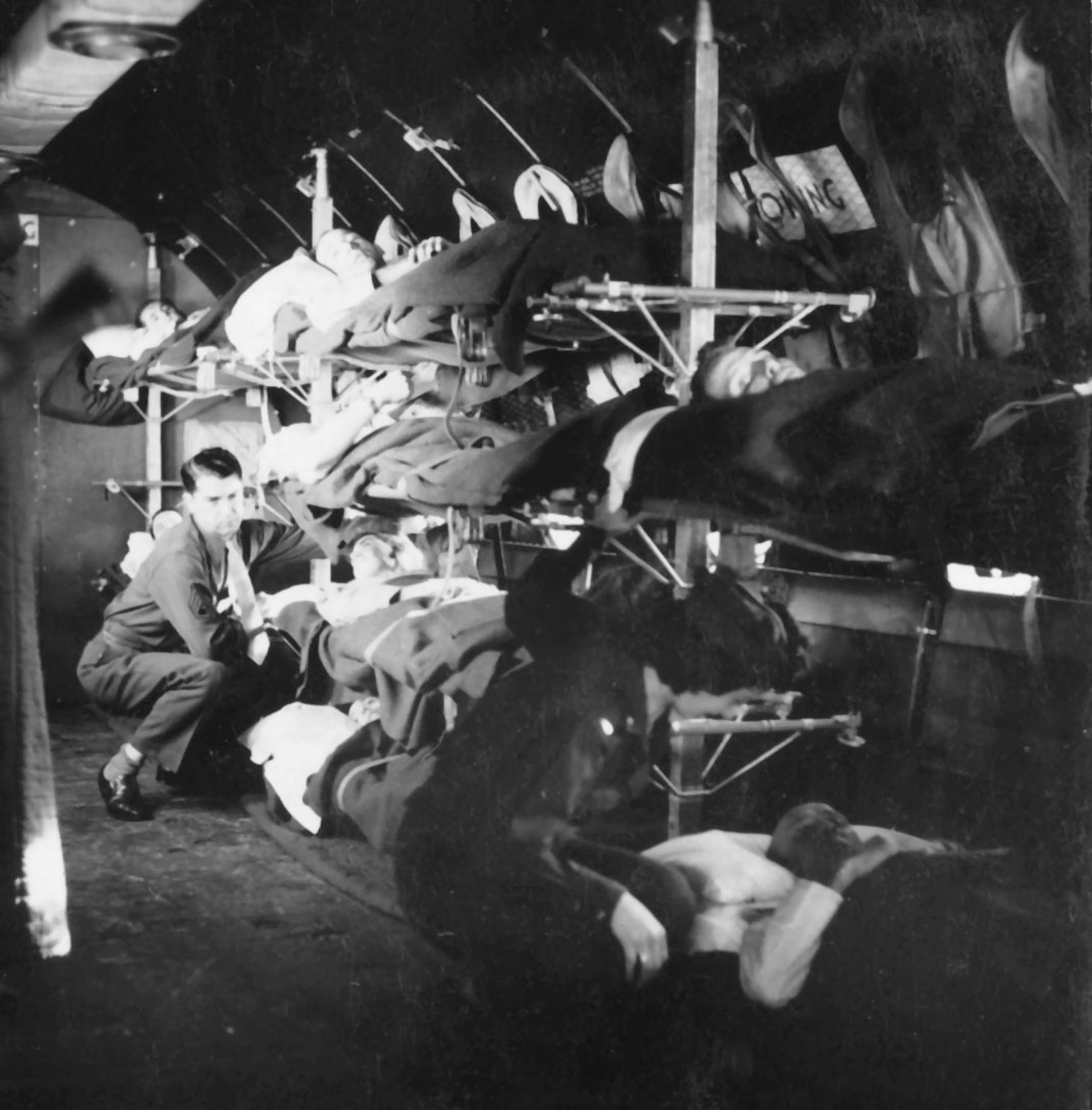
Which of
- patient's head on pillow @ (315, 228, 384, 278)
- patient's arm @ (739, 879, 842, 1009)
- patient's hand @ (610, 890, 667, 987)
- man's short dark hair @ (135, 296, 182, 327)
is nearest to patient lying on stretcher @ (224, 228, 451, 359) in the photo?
patient's head on pillow @ (315, 228, 384, 278)

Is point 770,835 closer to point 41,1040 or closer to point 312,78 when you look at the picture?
point 41,1040

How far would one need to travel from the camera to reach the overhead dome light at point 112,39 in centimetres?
170

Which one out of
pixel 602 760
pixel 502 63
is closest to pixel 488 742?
pixel 602 760

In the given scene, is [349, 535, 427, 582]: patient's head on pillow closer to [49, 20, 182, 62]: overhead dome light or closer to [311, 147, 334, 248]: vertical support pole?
[311, 147, 334, 248]: vertical support pole

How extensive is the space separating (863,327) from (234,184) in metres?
2.31

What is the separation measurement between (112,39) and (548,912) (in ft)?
5.31

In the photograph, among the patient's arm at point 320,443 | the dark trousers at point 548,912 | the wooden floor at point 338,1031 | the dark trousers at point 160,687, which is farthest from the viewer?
the dark trousers at point 160,687

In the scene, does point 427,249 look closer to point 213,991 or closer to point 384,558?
point 384,558

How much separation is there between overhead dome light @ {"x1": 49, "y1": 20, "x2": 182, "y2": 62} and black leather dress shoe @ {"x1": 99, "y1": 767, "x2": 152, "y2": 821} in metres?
1.83

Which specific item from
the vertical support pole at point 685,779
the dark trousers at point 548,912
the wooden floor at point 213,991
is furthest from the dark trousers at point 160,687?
the vertical support pole at point 685,779

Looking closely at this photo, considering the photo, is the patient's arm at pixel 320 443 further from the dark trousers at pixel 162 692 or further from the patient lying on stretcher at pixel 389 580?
the dark trousers at pixel 162 692

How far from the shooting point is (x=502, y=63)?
2.83 meters

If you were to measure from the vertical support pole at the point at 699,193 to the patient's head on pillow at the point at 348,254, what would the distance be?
115cm

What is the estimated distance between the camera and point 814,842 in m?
2.00
